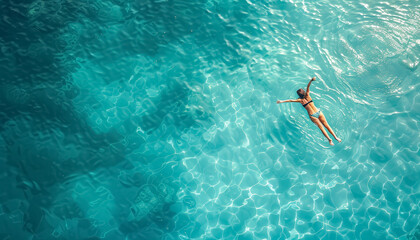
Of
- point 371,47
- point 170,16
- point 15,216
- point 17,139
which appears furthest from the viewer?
point 170,16

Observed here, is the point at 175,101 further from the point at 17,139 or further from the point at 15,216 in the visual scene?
the point at 15,216

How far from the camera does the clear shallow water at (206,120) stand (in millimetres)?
8844

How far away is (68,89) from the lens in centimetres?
1011

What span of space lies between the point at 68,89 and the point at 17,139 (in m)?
2.34

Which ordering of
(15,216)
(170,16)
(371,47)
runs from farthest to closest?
(170,16)
(371,47)
(15,216)

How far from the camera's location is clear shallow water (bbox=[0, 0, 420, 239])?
8.84 meters

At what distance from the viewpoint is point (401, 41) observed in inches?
423

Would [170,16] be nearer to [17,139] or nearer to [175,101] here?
[175,101]

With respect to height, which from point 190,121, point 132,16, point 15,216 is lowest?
point 15,216

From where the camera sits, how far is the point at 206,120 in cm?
997

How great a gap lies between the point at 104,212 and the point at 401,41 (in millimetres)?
12475

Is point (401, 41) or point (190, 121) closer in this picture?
point (190, 121)

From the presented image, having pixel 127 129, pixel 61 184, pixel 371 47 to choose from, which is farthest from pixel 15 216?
pixel 371 47

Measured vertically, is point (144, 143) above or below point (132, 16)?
below
